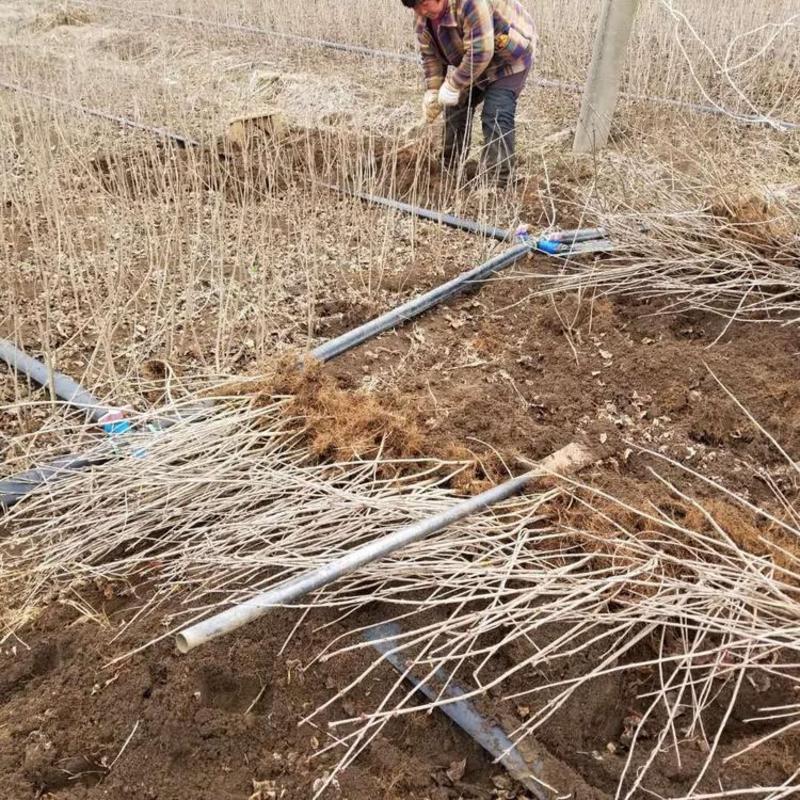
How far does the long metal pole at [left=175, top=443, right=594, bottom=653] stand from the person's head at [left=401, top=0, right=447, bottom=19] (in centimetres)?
237

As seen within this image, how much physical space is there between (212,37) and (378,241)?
5.40 meters

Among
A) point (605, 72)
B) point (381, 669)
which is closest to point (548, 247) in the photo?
point (605, 72)

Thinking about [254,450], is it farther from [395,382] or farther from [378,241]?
[378,241]

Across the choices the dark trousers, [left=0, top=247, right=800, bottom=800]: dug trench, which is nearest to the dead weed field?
[left=0, top=247, right=800, bottom=800]: dug trench

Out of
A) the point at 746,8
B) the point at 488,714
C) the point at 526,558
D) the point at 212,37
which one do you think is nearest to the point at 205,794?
the point at 488,714

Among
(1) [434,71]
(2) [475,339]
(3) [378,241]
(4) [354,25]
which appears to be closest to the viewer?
(2) [475,339]

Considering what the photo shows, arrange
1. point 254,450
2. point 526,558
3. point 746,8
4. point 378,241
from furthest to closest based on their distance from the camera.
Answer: point 746,8, point 378,241, point 254,450, point 526,558

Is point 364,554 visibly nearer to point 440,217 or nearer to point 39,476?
point 39,476

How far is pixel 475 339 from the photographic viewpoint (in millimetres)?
2434

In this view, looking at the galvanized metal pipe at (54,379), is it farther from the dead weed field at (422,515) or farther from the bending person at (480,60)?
the bending person at (480,60)

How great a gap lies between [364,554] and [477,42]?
9.07ft

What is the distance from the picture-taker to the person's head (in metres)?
3.19

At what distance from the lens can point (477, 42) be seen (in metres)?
3.28

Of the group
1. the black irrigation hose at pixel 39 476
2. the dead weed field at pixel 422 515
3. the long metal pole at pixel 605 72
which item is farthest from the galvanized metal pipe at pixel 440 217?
the black irrigation hose at pixel 39 476
